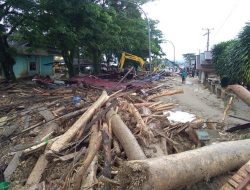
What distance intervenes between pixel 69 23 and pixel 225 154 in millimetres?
15361

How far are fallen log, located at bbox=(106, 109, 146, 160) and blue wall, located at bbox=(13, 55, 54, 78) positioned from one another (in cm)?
2307

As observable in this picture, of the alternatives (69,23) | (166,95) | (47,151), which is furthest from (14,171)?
(69,23)

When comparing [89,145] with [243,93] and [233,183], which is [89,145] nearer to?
[233,183]

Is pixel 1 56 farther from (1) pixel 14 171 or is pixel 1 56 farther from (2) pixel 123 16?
(1) pixel 14 171

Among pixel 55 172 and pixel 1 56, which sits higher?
pixel 1 56

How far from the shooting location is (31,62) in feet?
108

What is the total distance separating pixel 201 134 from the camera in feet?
26.7

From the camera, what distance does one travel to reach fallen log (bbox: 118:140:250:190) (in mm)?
4742

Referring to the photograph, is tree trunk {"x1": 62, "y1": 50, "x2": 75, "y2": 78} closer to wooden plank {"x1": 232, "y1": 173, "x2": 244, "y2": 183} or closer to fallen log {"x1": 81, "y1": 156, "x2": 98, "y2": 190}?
fallen log {"x1": 81, "y1": 156, "x2": 98, "y2": 190}

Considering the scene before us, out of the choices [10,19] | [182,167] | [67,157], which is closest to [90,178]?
[67,157]

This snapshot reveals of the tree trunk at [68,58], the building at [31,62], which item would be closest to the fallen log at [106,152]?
the tree trunk at [68,58]

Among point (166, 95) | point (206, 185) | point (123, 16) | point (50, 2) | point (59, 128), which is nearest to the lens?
point (206, 185)

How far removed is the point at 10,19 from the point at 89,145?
1497cm

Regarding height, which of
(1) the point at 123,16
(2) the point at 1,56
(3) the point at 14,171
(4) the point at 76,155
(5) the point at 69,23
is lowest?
(3) the point at 14,171
